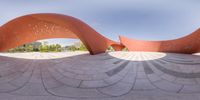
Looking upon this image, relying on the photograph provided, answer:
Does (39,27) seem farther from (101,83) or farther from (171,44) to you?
(171,44)

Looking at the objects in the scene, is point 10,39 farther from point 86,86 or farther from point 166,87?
point 166,87

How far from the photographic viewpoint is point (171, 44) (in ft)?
49.0

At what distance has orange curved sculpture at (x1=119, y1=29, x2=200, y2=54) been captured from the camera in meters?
12.0

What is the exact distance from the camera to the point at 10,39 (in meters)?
11.2

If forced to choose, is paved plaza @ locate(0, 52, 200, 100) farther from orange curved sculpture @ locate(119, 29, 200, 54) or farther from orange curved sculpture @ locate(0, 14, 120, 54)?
orange curved sculpture @ locate(119, 29, 200, 54)

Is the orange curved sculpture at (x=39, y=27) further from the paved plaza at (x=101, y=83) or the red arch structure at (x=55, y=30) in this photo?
the paved plaza at (x=101, y=83)

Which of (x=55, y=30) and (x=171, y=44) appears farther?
(x=171, y=44)

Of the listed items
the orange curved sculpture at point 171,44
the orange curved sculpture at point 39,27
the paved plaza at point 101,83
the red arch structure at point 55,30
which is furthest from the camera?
the orange curved sculpture at point 171,44

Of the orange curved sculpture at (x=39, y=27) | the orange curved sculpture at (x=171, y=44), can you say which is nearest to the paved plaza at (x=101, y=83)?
the orange curved sculpture at (x=39, y=27)

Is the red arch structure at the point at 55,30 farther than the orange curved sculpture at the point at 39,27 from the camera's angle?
Yes

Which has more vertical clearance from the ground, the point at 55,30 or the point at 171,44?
Result: the point at 55,30

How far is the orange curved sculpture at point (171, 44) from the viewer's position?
12.0m

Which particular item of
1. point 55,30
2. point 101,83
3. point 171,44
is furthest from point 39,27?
point 171,44

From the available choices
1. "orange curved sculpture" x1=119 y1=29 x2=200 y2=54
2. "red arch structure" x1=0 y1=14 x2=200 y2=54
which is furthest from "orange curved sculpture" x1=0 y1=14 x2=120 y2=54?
"orange curved sculpture" x1=119 y1=29 x2=200 y2=54
